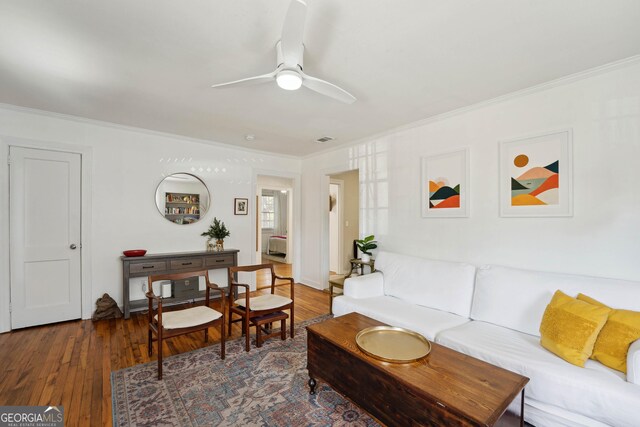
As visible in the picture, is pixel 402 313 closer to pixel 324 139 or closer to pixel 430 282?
pixel 430 282

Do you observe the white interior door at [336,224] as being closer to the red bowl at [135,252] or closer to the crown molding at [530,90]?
the crown molding at [530,90]

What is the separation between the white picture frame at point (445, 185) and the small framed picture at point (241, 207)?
2.85 metres

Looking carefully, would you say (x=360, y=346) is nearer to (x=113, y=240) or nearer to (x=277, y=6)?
(x=277, y=6)

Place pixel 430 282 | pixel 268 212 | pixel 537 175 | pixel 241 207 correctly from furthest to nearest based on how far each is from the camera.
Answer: pixel 268 212, pixel 241 207, pixel 430 282, pixel 537 175

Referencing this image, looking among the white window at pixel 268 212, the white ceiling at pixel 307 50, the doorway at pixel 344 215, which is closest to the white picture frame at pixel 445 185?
the white ceiling at pixel 307 50

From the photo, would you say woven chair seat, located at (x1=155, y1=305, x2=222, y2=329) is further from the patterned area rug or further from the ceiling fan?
the ceiling fan

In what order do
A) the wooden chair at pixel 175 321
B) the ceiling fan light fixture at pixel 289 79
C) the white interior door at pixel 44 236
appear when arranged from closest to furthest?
the ceiling fan light fixture at pixel 289 79 → the wooden chair at pixel 175 321 → the white interior door at pixel 44 236

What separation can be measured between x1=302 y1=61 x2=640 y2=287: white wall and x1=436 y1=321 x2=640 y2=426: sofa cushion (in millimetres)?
855

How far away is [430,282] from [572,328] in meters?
1.20

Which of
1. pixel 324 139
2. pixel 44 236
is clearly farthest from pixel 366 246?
pixel 44 236

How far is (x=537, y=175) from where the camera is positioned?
2514 millimetres

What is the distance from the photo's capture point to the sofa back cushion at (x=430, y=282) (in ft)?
8.67

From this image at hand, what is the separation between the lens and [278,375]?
7.55 ft

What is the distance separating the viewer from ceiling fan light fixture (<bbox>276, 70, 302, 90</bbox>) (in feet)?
5.76
